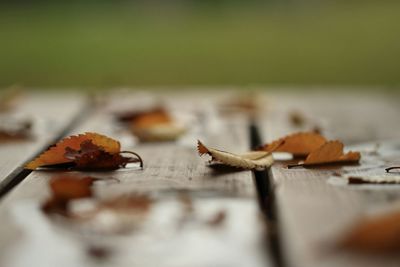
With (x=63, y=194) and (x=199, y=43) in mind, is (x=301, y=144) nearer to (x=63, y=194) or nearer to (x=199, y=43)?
(x=63, y=194)

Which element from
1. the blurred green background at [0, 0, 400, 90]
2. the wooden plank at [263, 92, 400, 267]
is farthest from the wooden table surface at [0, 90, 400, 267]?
the blurred green background at [0, 0, 400, 90]

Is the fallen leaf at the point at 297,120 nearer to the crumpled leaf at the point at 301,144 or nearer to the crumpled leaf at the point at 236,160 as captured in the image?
the crumpled leaf at the point at 301,144

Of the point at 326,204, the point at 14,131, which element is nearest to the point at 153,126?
the point at 14,131

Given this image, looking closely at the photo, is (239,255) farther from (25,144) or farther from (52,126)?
(52,126)


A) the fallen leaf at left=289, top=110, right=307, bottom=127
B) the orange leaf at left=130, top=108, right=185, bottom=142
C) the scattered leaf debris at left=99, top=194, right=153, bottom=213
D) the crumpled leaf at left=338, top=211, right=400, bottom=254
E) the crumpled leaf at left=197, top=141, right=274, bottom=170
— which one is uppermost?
the fallen leaf at left=289, top=110, right=307, bottom=127

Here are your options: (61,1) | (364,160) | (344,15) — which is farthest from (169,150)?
(61,1)

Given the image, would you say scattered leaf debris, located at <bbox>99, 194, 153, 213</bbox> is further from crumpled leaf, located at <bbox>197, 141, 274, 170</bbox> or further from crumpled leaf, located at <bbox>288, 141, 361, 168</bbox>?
crumpled leaf, located at <bbox>288, 141, 361, 168</bbox>

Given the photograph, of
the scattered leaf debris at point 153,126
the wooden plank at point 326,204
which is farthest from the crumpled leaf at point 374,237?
the scattered leaf debris at point 153,126
